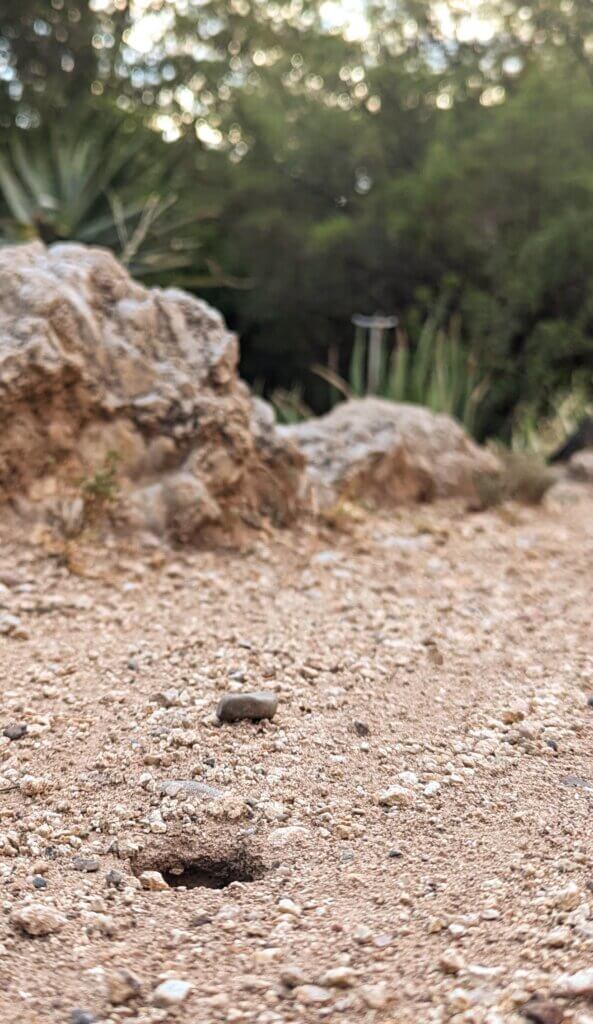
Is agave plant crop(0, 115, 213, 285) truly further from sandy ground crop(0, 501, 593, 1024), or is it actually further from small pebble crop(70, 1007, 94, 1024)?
small pebble crop(70, 1007, 94, 1024)

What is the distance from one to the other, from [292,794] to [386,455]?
9.77 ft

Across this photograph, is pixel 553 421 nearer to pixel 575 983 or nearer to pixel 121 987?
pixel 575 983

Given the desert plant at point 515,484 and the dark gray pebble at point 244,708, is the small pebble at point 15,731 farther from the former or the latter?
the desert plant at point 515,484

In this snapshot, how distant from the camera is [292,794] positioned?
209 centimetres

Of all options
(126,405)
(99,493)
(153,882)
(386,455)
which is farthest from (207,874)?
(386,455)

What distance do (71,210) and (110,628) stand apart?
20.4ft

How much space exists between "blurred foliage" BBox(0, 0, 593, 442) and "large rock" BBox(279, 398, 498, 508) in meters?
1.76

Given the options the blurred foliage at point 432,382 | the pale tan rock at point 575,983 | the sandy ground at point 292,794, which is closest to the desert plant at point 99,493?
the sandy ground at point 292,794

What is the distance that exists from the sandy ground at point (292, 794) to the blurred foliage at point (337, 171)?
4.24 metres

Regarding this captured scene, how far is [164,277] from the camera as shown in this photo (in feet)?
34.9

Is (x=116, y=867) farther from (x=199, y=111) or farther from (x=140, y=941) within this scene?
(x=199, y=111)

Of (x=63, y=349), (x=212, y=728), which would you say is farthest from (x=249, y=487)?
(x=212, y=728)

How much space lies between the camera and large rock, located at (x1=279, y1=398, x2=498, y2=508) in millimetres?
4707

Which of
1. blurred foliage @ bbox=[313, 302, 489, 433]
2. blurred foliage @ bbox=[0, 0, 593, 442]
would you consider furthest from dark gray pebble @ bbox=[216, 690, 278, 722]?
blurred foliage @ bbox=[0, 0, 593, 442]
